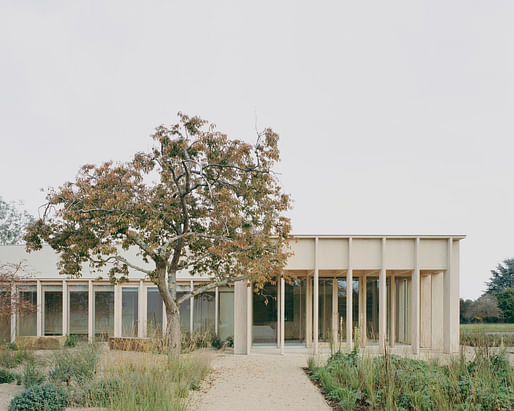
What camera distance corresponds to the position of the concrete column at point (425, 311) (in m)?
19.2

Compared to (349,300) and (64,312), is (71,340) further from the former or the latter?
(349,300)

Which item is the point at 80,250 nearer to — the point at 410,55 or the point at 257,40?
the point at 257,40

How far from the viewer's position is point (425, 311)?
19578 mm

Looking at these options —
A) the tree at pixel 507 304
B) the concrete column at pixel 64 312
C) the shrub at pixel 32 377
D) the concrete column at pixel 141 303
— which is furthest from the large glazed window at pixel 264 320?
the tree at pixel 507 304

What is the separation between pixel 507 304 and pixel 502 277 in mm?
18843

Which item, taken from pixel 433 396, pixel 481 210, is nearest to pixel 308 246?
pixel 433 396

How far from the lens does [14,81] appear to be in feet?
56.0

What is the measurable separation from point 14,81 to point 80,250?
296 inches

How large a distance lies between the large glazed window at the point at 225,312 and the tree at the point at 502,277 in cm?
3951

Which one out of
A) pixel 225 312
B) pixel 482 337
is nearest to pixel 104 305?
pixel 225 312

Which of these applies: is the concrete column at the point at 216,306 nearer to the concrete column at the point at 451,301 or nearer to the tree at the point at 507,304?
the concrete column at the point at 451,301

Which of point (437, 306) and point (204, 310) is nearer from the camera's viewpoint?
point (437, 306)

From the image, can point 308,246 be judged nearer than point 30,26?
No

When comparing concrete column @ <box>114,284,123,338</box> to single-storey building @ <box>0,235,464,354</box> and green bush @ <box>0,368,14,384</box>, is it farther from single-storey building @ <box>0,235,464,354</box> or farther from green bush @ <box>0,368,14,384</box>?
green bush @ <box>0,368,14,384</box>
